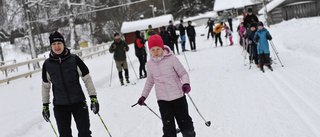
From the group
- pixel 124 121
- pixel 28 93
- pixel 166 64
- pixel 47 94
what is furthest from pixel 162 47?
pixel 28 93

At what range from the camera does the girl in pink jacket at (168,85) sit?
11.8 ft

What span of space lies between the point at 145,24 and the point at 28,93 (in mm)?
32126

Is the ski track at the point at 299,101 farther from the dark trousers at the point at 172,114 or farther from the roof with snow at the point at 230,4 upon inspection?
the roof with snow at the point at 230,4

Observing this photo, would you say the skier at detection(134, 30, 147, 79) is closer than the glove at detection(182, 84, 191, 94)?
No

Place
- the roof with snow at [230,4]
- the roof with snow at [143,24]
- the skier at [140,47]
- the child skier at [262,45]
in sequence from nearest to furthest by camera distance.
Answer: the child skier at [262,45], the skier at [140,47], the roof with snow at [143,24], the roof with snow at [230,4]

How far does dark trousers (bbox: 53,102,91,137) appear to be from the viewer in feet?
11.5

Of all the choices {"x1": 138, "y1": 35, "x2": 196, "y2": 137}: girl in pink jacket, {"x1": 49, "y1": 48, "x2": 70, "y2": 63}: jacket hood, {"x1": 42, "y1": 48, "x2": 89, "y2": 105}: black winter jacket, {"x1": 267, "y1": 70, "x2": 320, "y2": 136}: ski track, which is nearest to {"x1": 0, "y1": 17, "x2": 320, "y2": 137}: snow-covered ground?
{"x1": 267, "y1": 70, "x2": 320, "y2": 136}: ski track

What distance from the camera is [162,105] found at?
12.0 feet

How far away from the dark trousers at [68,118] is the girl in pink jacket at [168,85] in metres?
0.76

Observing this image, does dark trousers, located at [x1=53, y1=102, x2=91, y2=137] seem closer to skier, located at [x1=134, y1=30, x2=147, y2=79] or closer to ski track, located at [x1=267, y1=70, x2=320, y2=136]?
ski track, located at [x1=267, y1=70, x2=320, y2=136]

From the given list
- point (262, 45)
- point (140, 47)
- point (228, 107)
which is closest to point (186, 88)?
point (228, 107)

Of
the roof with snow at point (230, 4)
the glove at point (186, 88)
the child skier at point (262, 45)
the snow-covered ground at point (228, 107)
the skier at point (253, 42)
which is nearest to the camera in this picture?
the glove at point (186, 88)

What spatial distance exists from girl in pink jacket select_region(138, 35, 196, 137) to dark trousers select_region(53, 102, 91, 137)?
2.50 ft

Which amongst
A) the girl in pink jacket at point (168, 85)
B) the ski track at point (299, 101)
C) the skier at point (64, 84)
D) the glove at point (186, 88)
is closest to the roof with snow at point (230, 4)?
the ski track at point (299, 101)
